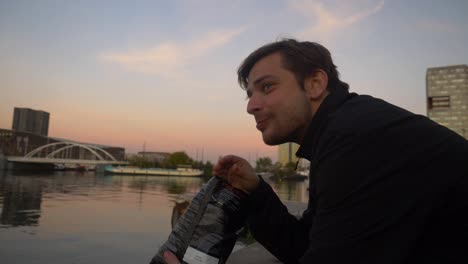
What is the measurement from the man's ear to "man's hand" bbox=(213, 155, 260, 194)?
2.15 feet

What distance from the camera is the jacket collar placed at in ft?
5.17

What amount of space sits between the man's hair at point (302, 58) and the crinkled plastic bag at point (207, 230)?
84cm

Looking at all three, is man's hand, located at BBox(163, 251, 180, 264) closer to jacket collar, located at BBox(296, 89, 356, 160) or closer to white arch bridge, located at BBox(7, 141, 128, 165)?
jacket collar, located at BBox(296, 89, 356, 160)

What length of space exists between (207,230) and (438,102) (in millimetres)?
65174

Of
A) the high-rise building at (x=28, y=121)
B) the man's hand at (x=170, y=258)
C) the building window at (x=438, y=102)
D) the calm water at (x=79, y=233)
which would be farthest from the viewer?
the high-rise building at (x=28, y=121)

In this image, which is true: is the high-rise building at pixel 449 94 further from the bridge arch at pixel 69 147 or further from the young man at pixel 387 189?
the bridge arch at pixel 69 147

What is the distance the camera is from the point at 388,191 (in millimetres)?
1044

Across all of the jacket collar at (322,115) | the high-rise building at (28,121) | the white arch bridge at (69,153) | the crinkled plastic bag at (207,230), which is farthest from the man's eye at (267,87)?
the high-rise building at (28,121)

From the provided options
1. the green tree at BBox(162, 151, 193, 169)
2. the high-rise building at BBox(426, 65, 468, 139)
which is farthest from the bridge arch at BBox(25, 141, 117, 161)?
the high-rise building at BBox(426, 65, 468, 139)

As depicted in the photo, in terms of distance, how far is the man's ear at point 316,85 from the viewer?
6.05 ft

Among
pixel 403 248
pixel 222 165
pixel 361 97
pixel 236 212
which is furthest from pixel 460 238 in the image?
pixel 222 165

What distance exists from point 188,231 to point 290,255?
2.72ft

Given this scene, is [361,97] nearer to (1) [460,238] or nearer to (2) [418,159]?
(2) [418,159]

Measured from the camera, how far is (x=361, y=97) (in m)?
Result: 1.44
